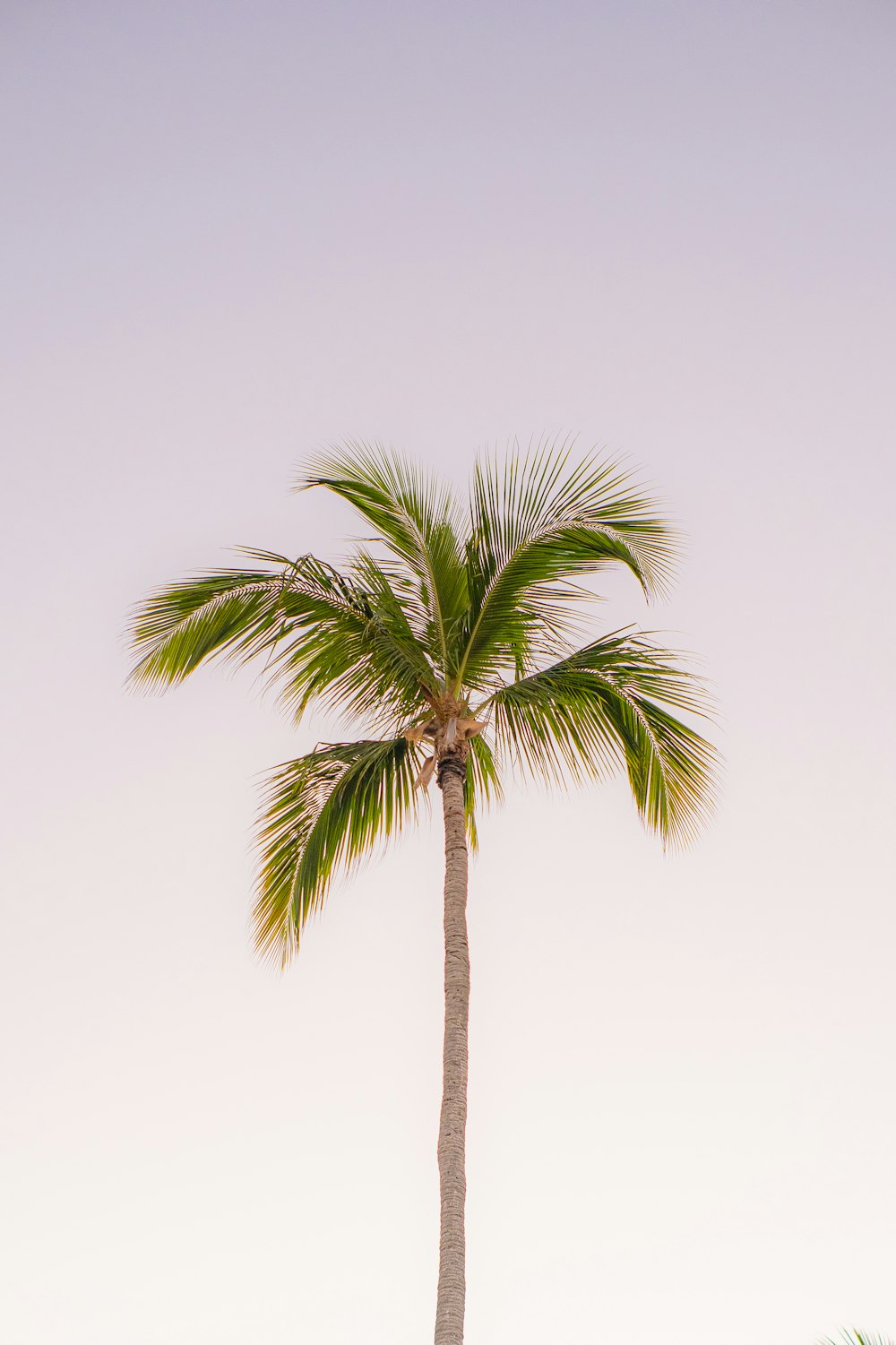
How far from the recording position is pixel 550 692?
980cm

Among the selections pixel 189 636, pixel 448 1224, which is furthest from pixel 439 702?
pixel 448 1224

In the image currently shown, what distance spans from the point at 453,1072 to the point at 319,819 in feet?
7.13

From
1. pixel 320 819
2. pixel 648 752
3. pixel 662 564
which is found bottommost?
pixel 320 819

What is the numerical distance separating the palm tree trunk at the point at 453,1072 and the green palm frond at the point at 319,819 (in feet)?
1.42

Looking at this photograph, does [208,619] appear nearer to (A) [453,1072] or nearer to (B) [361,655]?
(B) [361,655]

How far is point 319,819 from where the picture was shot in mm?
9664

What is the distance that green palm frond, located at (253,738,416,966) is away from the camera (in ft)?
31.5

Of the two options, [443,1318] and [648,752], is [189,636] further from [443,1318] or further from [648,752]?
[443,1318]

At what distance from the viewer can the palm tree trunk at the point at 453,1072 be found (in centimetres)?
775

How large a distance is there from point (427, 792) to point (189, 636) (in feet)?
7.51

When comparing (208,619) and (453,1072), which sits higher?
(208,619)

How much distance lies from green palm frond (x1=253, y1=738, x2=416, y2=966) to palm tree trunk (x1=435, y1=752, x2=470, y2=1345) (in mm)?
433

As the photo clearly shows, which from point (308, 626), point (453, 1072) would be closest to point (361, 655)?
point (308, 626)

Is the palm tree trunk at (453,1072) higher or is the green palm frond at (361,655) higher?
the green palm frond at (361,655)
